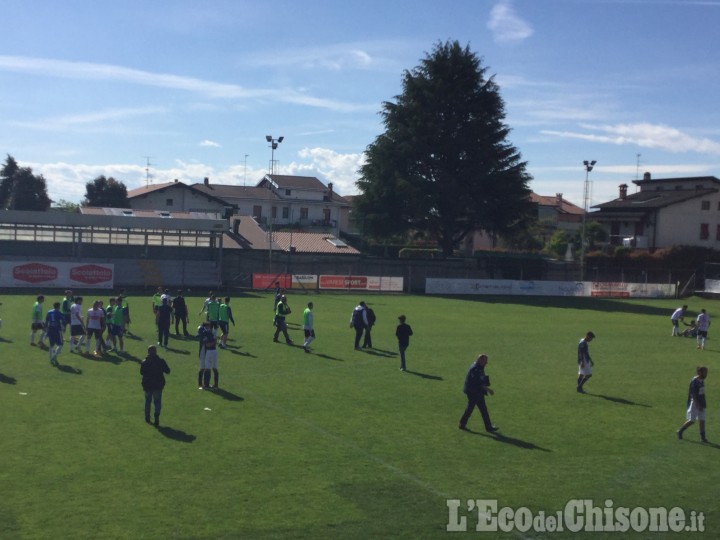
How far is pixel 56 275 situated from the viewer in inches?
1861

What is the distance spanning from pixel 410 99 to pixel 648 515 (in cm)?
6131

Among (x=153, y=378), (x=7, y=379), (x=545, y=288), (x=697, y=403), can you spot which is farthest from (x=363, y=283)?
(x=153, y=378)

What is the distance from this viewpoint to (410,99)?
230ft

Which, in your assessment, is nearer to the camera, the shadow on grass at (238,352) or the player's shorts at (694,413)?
the player's shorts at (694,413)

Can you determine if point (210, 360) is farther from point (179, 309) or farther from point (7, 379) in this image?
point (179, 309)

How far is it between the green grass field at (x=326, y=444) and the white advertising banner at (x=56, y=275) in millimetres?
19547

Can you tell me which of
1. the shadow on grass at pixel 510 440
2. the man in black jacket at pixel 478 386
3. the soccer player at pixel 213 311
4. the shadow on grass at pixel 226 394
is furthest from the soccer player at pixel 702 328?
the shadow on grass at pixel 226 394

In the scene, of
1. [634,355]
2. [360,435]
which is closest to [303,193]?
[634,355]

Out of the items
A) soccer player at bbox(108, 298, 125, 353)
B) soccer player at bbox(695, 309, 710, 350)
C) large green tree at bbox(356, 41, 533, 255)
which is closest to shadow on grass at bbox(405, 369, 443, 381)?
soccer player at bbox(108, 298, 125, 353)

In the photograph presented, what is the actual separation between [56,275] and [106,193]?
Result: 163ft

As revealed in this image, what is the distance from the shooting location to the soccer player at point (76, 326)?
24.1 metres

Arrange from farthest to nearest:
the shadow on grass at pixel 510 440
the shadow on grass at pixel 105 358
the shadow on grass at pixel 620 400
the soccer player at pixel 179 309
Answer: the soccer player at pixel 179 309 → the shadow on grass at pixel 105 358 → the shadow on grass at pixel 620 400 → the shadow on grass at pixel 510 440

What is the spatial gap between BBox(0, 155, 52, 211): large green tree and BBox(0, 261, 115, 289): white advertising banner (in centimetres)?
4915

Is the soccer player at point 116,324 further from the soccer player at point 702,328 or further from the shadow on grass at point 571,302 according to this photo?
the shadow on grass at point 571,302
